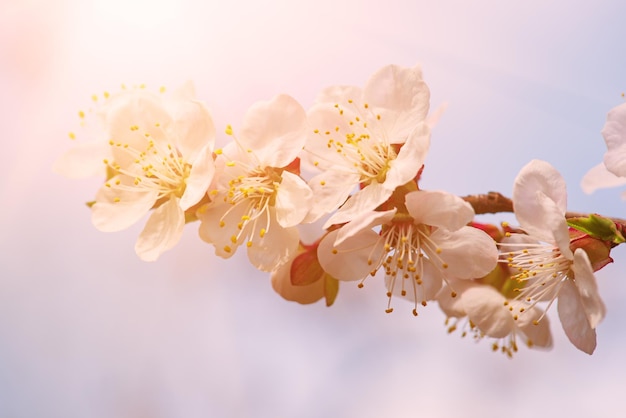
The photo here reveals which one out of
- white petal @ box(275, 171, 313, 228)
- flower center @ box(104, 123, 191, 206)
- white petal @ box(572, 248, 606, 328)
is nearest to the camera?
white petal @ box(572, 248, 606, 328)

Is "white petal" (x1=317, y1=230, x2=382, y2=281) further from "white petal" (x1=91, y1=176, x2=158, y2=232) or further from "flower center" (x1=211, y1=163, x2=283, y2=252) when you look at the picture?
"white petal" (x1=91, y1=176, x2=158, y2=232)

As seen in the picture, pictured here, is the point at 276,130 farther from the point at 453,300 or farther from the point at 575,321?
the point at 575,321

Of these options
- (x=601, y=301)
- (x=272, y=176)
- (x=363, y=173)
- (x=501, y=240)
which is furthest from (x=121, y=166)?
(x=601, y=301)

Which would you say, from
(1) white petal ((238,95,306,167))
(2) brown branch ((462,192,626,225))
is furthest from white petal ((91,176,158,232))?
(2) brown branch ((462,192,626,225))

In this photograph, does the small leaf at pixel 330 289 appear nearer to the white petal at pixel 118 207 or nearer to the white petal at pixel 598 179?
the white petal at pixel 118 207

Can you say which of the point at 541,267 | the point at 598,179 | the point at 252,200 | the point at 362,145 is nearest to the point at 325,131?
the point at 362,145

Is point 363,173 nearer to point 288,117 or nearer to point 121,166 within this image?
point 288,117
